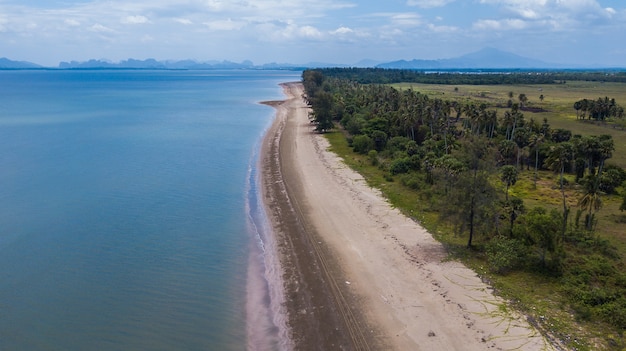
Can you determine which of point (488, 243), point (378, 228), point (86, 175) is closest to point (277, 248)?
point (378, 228)

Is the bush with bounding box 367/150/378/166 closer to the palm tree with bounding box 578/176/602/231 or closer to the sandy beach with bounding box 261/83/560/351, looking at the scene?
the sandy beach with bounding box 261/83/560/351

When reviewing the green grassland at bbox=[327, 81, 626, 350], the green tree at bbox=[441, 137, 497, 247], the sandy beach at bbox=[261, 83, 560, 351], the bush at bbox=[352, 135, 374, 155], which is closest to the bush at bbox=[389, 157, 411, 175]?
the green grassland at bbox=[327, 81, 626, 350]

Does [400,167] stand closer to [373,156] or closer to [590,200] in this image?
[373,156]

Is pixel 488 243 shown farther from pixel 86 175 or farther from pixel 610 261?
pixel 86 175

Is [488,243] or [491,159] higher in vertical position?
[491,159]

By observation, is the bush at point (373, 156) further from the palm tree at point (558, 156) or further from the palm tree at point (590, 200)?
the palm tree at point (590, 200)

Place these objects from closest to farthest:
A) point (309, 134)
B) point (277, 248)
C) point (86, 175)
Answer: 1. point (277, 248)
2. point (86, 175)
3. point (309, 134)

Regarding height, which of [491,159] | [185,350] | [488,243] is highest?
→ [491,159]

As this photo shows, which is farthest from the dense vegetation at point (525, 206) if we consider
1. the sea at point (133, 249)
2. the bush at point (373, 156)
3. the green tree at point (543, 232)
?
the sea at point (133, 249)

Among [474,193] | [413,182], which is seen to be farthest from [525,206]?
[474,193]
